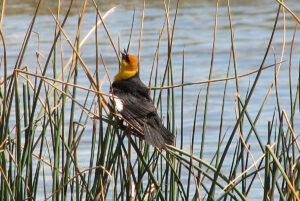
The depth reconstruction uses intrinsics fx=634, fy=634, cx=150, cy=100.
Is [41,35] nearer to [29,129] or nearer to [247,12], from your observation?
[247,12]

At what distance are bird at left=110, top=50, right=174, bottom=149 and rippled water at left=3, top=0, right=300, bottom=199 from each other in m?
1.89

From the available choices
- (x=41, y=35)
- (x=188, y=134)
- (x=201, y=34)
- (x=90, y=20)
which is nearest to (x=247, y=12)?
(x=201, y=34)

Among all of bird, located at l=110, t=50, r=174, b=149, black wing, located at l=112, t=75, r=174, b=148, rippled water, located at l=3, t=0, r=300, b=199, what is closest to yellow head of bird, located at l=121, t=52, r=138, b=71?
bird, located at l=110, t=50, r=174, b=149

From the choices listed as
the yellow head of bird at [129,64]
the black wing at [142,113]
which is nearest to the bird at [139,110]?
the black wing at [142,113]

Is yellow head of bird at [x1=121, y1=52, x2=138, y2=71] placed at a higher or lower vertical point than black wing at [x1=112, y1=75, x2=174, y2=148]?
higher

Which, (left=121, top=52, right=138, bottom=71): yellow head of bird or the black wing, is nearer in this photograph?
the black wing

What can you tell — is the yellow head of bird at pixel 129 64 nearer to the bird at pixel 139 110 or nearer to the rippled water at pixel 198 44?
the bird at pixel 139 110

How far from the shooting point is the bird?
2.84 metres

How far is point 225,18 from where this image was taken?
12.4 m

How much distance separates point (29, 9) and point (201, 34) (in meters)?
3.69

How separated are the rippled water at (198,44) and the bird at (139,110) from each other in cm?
189

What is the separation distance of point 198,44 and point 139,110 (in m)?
7.33

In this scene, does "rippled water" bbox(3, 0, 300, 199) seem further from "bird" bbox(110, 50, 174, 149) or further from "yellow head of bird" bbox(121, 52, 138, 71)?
"bird" bbox(110, 50, 174, 149)

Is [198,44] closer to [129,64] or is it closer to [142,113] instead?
[129,64]
